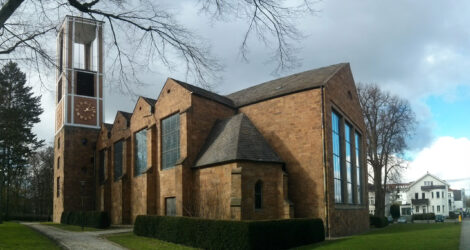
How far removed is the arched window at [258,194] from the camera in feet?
70.9

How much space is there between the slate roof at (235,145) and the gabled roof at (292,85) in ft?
7.23

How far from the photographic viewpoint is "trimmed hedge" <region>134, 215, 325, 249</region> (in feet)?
50.8

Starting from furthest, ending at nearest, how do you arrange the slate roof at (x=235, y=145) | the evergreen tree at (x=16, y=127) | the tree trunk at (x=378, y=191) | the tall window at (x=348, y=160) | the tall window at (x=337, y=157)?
the tree trunk at (x=378, y=191)
the evergreen tree at (x=16, y=127)
the tall window at (x=348, y=160)
the tall window at (x=337, y=157)
the slate roof at (x=235, y=145)

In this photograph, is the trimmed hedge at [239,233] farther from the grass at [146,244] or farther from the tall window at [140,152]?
the tall window at [140,152]

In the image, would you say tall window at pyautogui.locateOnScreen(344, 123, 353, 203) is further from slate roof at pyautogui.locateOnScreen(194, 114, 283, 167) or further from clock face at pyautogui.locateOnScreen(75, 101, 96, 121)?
clock face at pyautogui.locateOnScreen(75, 101, 96, 121)

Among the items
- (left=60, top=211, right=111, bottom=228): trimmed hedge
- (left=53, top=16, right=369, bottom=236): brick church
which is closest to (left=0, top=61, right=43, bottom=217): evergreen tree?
(left=60, top=211, right=111, bottom=228): trimmed hedge

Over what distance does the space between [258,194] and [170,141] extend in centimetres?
880

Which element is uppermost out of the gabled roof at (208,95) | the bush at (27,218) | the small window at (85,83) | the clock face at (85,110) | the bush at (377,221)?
the small window at (85,83)

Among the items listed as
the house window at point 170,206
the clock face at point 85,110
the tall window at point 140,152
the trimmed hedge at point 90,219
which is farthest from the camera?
the clock face at point 85,110

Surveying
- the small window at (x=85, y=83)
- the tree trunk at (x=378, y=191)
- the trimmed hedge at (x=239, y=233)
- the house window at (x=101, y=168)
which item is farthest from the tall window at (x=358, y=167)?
the small window at (x=85, y=83)

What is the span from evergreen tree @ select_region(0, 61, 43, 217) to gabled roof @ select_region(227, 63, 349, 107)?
59.5ft

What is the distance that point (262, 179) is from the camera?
21.8 meters

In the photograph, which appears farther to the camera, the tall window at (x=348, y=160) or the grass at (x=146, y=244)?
the tall window at (x=348, y=160)

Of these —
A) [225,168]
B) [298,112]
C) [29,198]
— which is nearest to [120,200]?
[225,168]
